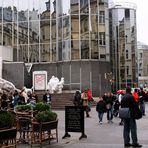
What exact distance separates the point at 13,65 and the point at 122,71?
16208 millimetres

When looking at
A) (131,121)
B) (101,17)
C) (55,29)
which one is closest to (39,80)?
(55,29)

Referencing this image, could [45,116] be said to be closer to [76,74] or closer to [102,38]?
[76,74]

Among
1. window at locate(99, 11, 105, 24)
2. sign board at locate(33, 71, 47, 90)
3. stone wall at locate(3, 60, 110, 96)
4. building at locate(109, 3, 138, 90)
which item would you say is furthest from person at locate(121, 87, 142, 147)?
building at locate(109, 3, 138, 90)

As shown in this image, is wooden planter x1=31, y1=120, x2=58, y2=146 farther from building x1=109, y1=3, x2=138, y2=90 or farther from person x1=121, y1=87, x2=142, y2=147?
building x1=109, y1=3, x2=138, y2=90

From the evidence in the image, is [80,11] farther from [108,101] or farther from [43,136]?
[43,136]

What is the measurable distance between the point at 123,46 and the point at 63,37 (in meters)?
12.6

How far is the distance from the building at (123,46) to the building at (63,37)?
26.2 feet

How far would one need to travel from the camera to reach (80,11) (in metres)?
48.9

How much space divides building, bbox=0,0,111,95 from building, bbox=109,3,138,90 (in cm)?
799

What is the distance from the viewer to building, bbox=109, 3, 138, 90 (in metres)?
57.5

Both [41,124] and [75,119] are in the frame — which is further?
[75,119]

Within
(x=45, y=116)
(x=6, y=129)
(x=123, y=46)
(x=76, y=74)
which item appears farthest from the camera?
(x=123, y=46)

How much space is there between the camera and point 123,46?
58750 mm

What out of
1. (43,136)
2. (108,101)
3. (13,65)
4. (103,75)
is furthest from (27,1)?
(43,136)
